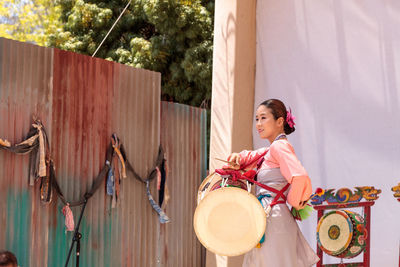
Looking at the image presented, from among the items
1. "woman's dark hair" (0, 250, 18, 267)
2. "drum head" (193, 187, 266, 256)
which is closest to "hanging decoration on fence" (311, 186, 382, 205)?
"drum head" (193, 187, 266, 256)

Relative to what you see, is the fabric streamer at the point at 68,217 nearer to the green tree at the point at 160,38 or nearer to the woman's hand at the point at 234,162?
the woman's hand at the point at 234,162

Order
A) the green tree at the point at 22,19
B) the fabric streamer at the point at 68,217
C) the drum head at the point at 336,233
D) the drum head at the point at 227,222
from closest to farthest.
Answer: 1. the drum head at the point at 227,222
2. the drum head at the point at 336,233
3. the fabric streamer at the point at 68,217
4. the green tree at the point at 22,19

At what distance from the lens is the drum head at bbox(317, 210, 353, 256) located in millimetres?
4328

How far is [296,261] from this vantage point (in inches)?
146

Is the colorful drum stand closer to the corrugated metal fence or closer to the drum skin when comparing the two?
the drum skin

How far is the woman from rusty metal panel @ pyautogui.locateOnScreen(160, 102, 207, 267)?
2.88 m

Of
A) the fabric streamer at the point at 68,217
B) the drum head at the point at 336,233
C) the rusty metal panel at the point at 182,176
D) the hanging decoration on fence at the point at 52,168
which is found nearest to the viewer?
the drum head at the point at 336,233

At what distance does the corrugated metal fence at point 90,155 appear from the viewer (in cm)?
498

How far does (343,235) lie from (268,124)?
3.67 feet

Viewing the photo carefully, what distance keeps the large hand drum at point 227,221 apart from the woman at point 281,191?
201 mm

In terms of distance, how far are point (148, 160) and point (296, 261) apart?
9.44ft

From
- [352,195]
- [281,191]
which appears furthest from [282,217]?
[352,195]

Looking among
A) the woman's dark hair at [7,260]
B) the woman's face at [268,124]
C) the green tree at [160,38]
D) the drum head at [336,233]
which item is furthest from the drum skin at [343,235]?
the green tree at [160,38]

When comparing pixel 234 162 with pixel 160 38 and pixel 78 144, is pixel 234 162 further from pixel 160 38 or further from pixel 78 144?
pixel 160 38
